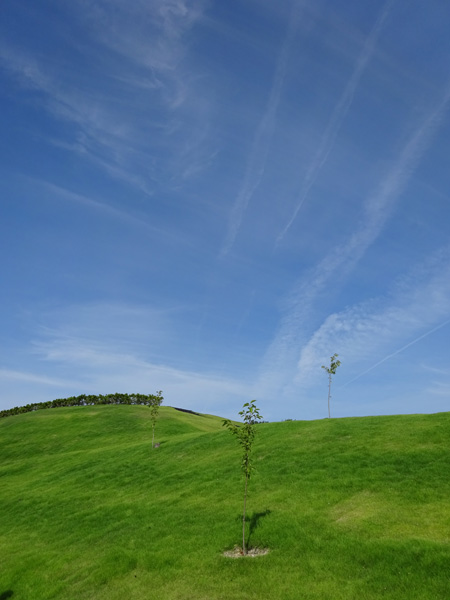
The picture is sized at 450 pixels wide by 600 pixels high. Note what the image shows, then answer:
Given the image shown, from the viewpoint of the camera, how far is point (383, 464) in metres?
35.4

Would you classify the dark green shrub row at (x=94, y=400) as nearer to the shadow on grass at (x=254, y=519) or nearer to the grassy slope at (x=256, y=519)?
the grassy slope at (x=256, y=519)

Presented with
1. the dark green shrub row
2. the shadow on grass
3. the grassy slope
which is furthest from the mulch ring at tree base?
the dark green shrub row

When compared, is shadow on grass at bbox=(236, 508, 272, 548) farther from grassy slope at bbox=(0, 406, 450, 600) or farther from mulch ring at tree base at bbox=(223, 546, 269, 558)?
mulch ring at tree base at bbox=(223, 546, 269, 558)

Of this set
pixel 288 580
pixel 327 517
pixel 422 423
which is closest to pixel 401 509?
pixel 327 517

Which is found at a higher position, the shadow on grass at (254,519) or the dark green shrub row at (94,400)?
the dark green shrub row at (94,400)

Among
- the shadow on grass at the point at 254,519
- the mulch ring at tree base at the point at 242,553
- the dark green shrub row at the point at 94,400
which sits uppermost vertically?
the dark green shrub row at the point at 94,400

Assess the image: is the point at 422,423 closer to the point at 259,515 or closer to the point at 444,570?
the point at 259,515

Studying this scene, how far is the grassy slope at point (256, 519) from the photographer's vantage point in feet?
68.8

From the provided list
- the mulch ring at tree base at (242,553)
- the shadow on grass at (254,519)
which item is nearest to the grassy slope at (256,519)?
the shadow on grass at (254,519)

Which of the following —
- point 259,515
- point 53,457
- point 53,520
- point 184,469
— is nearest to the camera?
point 259,515

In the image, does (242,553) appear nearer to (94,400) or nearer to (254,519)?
(254,519)

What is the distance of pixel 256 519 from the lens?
29234mm

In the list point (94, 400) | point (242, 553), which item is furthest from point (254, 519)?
Result: point (94, 400)

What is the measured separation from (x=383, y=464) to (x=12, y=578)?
29.4 meters
